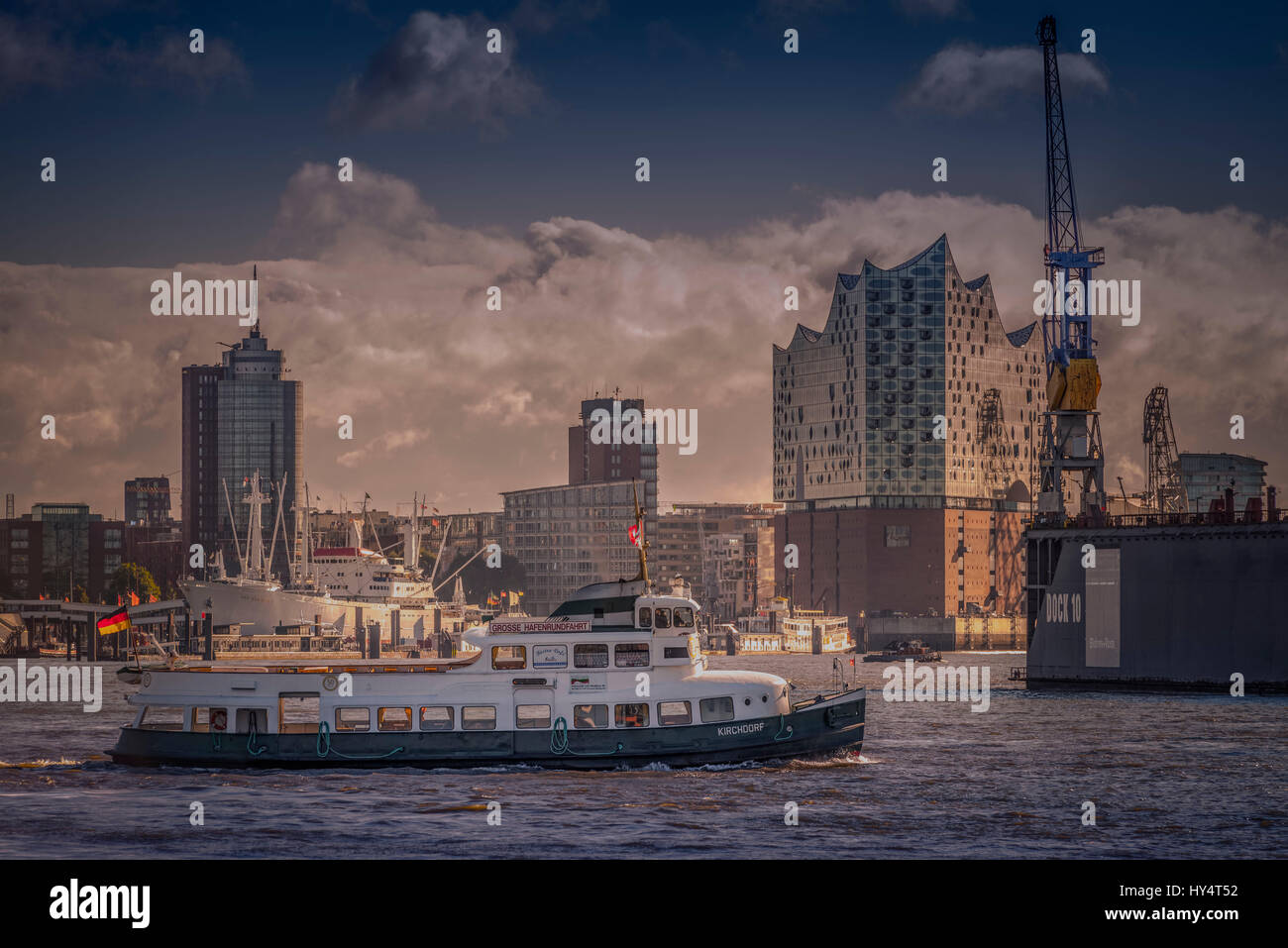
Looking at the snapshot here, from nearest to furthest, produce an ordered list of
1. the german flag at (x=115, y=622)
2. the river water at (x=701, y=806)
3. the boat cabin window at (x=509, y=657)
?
the river water at (x=701, y=806) < the boat cabin window at (x=509, y=657) < the german flag at (x=115, y=622)

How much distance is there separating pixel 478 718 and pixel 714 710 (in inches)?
322

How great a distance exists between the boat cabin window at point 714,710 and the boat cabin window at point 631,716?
77.7 inches

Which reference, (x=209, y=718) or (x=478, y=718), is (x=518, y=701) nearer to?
(x=478, y=718)

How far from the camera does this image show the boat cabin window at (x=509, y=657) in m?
51.4

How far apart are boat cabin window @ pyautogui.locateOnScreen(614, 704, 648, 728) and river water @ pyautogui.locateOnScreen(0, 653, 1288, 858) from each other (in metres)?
1.64

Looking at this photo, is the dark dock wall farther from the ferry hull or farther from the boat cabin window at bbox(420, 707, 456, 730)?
the boat cabin window at bbox(420, 707, 456, 730)

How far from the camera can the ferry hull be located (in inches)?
2018

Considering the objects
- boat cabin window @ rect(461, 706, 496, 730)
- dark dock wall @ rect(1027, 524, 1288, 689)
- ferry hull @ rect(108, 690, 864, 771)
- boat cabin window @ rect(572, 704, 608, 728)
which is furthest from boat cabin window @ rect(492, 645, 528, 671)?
dark dock wall @ rect(1027, 524, 1288, 689)

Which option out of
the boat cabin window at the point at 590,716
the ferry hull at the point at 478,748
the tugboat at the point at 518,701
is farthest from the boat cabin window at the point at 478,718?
the boat cabin window at the point at 590,716

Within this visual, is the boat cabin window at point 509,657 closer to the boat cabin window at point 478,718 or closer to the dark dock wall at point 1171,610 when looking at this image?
the boat cabin window at point 478,718
